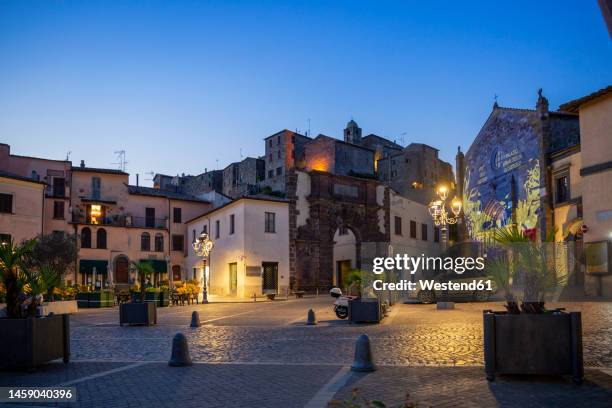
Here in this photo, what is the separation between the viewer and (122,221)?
4972 cm

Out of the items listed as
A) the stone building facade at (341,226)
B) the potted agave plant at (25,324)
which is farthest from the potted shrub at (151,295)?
the potted agave plant at (25,324)

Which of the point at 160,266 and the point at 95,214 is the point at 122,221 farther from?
the point at 160,266

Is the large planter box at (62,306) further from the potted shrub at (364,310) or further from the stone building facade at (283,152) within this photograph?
the stone building facade at (283,152)

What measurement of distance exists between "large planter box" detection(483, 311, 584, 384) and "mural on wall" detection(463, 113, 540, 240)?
95.1 feet

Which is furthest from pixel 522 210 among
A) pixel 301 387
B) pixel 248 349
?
pixel 301 387

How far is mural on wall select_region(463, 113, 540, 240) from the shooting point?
3484cm

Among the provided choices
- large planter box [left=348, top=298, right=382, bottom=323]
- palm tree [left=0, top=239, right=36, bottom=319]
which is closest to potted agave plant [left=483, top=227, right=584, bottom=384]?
palm tree [left=0, top=239, right=36, bottom=319]

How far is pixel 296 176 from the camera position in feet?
133

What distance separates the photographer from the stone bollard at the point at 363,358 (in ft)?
25.9

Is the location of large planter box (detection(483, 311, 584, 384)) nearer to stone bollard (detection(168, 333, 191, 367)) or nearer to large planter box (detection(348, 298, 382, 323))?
stone bollard (detection(168, 333, 191, 367))

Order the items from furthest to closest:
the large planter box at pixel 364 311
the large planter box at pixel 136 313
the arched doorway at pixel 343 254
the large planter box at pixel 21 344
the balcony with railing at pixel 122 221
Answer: the balcony with railing at pixel 122 221, the arched doorway at pixel 343 254, the large planter box at pixel 136 313, the large planter box at pixel 364 311, the large planter box at pixel 21 344

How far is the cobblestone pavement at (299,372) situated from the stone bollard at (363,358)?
0.21m

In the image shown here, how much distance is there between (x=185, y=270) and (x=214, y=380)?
45.3 m

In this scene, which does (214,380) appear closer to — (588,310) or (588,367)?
(588,367)
